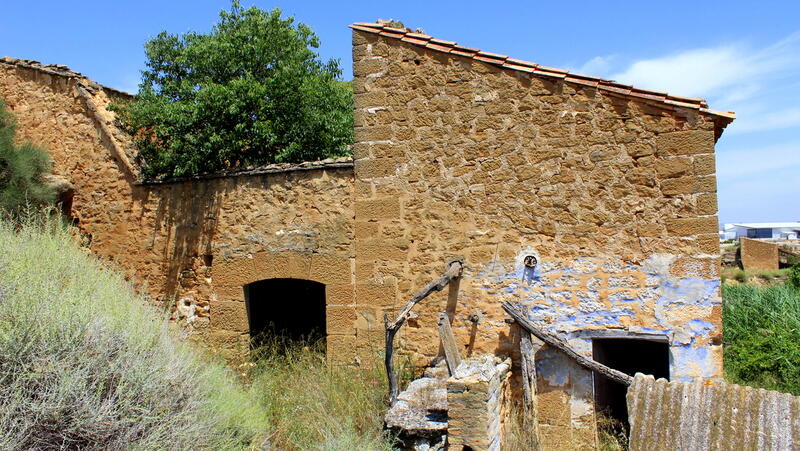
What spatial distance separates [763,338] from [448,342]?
20.0ft

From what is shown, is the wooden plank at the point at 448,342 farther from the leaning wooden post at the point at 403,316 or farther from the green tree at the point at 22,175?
the green tree at the point at 22,175

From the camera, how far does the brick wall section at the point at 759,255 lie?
64.4 ft

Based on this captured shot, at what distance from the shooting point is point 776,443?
4844 mm

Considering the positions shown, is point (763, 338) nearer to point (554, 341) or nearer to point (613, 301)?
point (613, 301)

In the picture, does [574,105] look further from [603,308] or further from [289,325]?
[289,325]

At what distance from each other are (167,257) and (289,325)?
2299 mm

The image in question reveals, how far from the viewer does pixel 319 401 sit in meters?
6.95

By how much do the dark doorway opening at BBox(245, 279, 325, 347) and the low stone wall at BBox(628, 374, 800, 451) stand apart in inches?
190

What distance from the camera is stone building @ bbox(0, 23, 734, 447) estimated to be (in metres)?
6.41

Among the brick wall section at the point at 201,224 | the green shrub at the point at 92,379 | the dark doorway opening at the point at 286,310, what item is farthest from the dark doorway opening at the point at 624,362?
the green shrub at the point at 92,379

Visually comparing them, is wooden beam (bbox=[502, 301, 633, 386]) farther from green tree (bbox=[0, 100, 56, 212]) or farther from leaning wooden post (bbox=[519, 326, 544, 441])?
green tree (bbox=[0, 100, 56, 212])

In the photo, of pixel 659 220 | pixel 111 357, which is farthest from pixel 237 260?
pixel 659 220

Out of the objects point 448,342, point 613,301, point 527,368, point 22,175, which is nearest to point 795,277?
point 613,301

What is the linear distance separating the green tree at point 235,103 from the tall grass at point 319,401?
3.08m
